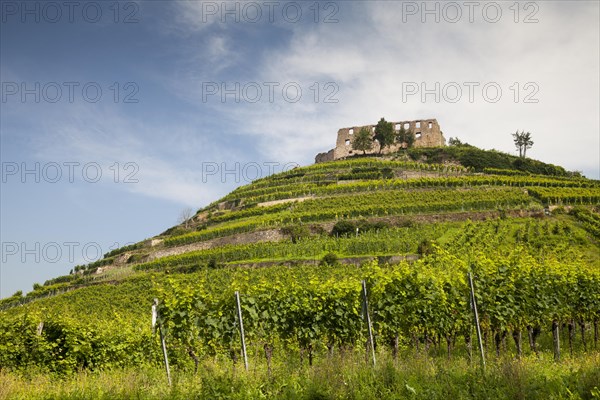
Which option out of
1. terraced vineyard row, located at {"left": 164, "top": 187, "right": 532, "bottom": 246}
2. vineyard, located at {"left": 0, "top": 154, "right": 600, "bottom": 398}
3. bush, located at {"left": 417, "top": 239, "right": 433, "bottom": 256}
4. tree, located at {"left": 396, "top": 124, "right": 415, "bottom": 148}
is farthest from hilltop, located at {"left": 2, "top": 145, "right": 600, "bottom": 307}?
tree, located at {"left": 396, "top": 124, "right": 415, "bottom": 148}

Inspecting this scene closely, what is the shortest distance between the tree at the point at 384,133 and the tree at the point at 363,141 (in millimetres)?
2080

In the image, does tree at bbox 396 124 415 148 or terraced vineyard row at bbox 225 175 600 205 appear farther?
tree at bbox 396 124 415 148

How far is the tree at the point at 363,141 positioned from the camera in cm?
8903

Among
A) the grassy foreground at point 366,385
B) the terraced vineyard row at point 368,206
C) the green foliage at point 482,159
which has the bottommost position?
the grassy foreground at point 366,385

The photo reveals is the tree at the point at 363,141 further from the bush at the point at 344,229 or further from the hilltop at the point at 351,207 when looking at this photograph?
the bush at the point at 344,229

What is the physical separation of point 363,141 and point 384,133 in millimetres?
4310

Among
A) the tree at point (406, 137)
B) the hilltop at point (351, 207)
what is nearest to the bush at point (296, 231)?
the hilltop at point (351, 207)

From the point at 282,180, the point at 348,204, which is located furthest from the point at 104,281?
the point at 282,180

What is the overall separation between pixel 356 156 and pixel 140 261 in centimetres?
4624

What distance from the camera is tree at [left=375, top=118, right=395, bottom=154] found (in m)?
86.7

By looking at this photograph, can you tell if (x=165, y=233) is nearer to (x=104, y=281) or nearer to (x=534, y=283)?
(x=104, y=281)

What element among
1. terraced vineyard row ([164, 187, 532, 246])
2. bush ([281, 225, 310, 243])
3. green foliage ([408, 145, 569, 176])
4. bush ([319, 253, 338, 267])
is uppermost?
green foliage ([408, 145, 569, 176])

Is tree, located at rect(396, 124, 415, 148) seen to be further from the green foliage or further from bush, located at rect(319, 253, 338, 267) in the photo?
bush, located at rect(319, 253, 338, 267)

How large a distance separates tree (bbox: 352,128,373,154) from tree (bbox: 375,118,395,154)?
208cm
